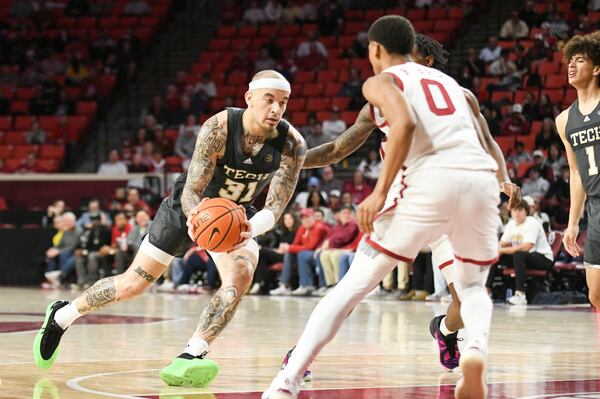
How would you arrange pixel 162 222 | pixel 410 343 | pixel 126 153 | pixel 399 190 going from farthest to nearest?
pixel 126 153
pixel 410 343
pixel 162 222
pixel 399 190

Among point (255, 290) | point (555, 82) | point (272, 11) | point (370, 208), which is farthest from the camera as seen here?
point (272, 11)

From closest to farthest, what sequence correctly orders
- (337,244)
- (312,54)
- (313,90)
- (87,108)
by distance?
1. (337,244)
2. (313,90)
3. (312,54)
4. (87,108)

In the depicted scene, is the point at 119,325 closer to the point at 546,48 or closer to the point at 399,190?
the point at 399,190

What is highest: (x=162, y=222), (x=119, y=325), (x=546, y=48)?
(x=546, y=48)

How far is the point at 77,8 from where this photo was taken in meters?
26.3

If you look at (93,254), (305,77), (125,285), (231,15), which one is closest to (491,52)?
(305,77)

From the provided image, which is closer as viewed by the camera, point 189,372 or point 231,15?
point 189,372

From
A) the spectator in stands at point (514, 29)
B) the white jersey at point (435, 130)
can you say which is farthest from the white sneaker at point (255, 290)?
the white jersey at point (435, 130)

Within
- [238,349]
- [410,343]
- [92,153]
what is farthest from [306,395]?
[92,153]

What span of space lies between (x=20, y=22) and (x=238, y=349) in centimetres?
1940

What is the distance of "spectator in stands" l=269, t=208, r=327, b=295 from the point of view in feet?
52.6

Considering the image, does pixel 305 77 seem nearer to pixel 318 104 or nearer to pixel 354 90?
pixel 318 104

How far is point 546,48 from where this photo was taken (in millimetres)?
18625

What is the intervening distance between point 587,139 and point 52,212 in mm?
14013
